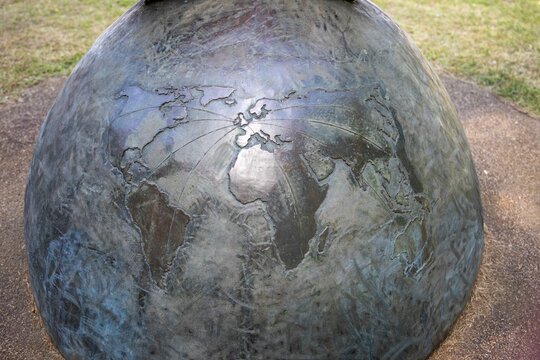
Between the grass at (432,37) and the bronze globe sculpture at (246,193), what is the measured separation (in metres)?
3.86

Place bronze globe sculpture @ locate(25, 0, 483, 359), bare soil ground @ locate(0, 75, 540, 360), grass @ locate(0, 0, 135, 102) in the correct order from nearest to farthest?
1. bronze globe sculpture @ locate(25, 0, 483, 359)
2. bare soil ground @ locate(0, 75, 540, 360)
3. grass @ locate(0, 0, 135, 102)

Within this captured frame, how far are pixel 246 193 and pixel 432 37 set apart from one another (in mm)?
6032

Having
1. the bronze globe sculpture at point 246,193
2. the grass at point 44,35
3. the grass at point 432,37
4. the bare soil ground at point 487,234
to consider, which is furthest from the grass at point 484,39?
the grass at point 44,35

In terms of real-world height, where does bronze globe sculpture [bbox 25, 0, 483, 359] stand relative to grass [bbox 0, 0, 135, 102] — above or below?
above

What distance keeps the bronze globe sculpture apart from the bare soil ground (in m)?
0.72

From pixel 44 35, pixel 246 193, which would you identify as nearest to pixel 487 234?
pixel 246 193

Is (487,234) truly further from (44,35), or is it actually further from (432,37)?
(44,35)

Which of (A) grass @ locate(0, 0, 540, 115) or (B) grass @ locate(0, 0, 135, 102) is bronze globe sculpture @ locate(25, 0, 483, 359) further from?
(B) grass @ locate(0, 0, 135, 102)

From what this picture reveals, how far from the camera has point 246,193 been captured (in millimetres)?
2473

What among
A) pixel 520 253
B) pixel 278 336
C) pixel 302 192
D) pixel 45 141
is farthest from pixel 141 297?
pixel 520 253

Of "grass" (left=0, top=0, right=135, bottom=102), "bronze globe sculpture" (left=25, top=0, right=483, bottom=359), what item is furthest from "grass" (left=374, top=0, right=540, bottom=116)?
"grass" (left=0, top=0, right=135, bottom=102)

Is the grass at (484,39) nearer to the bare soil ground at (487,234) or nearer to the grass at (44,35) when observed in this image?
the bare soil ground at (487,234)

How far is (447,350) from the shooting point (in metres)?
3.36

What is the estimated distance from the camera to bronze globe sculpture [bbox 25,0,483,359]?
2.49 meters
